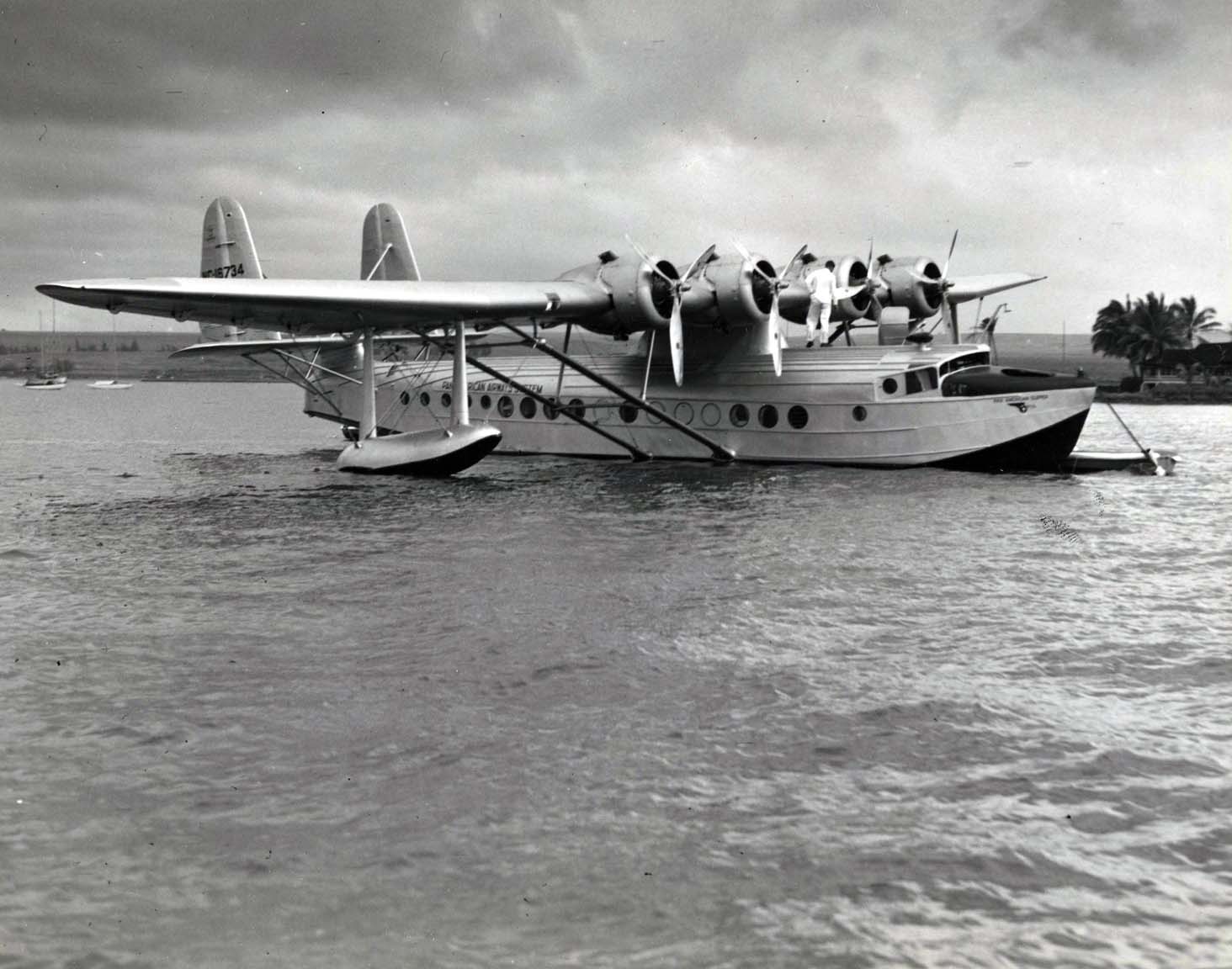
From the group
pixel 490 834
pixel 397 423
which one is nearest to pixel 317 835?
pixel 490 834

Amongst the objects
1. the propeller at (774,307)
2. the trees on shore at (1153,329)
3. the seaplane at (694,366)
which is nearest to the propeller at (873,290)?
the seaplane at (694,366)

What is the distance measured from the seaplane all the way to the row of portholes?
0.05 metres

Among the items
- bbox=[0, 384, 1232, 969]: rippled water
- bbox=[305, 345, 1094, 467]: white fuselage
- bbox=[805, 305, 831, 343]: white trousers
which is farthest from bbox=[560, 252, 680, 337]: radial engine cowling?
bbox=[0, 384, 1232, 969]: rippled water

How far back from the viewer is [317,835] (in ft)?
19.4

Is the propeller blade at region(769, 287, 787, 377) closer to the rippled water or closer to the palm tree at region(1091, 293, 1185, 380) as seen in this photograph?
the rippled water

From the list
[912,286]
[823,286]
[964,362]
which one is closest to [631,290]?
[823,286]

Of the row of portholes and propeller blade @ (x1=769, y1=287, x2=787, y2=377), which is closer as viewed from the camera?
propeller blade @ (x1=769, y1=287, x2=787, y2=377)

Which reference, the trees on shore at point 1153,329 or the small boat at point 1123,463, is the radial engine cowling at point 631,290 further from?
the trees on shore at point 1153,329

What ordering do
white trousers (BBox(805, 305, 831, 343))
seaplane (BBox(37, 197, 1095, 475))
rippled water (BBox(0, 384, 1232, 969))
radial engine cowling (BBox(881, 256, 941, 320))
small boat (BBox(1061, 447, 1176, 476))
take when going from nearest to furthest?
1. rippled water (BBox(0, 384, 1232, 969))
2. seaplane (BBox(37, 197, 1095, 475))
3. small boat (BBox(1061, 447, 1176, 476))
4. white trousers (BBox(805, 305, 831, 343))
5. radial engine cowling (BBox(881, 256, 941, 320))

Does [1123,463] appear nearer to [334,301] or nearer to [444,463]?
[444,463]

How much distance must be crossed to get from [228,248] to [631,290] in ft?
49.5

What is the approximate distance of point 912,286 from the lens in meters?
31.0

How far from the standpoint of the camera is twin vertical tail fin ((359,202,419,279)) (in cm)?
3428

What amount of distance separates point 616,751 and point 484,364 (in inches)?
922
